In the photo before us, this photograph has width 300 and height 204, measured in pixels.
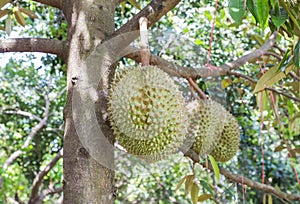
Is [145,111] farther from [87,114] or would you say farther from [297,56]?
[297,56]

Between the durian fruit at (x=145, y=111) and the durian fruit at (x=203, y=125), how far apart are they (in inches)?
9.8

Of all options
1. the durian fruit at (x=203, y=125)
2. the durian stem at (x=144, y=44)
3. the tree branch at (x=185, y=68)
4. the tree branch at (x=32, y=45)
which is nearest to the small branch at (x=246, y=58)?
the tree branch at (x=185, y=68)

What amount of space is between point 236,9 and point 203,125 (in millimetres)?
516

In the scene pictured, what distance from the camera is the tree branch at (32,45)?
0.78 meters

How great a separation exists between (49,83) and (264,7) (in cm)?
251

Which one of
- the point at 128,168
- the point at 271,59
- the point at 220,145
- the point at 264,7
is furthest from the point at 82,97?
the point at 271,59

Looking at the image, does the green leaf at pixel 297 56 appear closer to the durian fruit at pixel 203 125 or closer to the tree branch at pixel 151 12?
the tree branch at pixel 151 12

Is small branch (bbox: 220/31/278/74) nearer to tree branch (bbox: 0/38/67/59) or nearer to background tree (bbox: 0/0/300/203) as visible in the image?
background tree (bbox: 0/0/300/203)

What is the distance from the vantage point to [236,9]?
607 mm

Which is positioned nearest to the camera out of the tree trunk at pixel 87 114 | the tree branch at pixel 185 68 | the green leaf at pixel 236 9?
the green leaf at pixel 236 9

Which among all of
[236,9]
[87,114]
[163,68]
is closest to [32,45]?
[87,114]

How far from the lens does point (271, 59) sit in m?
1.78

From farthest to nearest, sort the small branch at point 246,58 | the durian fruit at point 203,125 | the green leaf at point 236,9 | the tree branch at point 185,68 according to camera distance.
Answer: the small branch at point 246,58
the durian fruit at point 203,125
the tree branch at point 185,68
the green leaf at point 236,9

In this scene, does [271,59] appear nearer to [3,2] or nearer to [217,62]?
[217,62]
